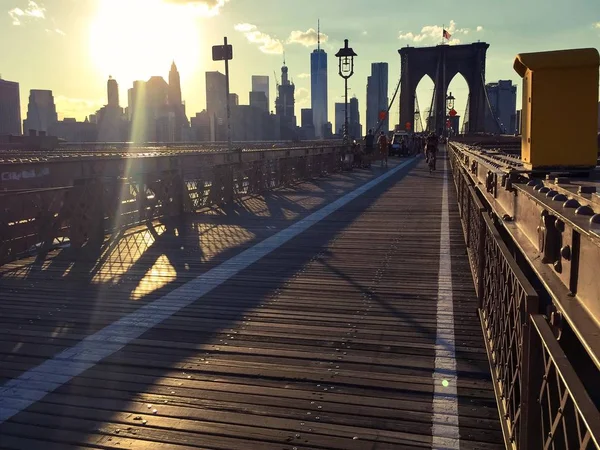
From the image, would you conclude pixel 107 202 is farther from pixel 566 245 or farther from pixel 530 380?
pixel 566 245

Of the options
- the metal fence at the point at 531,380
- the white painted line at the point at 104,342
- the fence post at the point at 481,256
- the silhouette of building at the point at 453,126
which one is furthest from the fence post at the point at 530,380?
the silhouette of building at the point at 453,126

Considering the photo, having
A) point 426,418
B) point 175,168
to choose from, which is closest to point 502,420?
point 426,418

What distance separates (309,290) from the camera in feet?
22.3

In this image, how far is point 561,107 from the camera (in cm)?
386

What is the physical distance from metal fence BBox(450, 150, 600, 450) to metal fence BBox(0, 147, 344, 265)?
757 centimetres

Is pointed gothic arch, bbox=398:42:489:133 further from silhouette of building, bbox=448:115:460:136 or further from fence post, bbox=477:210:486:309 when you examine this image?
fence post, bbox=477:210:486:309

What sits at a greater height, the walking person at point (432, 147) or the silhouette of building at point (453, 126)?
the silhouette of building at point (453, 126)

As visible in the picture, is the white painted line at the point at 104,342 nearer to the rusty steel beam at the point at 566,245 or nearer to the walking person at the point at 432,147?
the rusty steel beam at the point at 566,245

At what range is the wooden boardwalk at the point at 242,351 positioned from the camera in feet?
11.5

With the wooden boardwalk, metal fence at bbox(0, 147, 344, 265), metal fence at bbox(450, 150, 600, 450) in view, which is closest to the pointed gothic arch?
metal fence at bbox(0, 147, 344, 265)

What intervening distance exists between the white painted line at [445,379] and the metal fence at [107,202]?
6165 millimetres

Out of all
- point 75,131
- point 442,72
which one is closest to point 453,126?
point 442,72

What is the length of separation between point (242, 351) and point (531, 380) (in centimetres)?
281

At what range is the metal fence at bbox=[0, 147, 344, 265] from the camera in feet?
29.9
